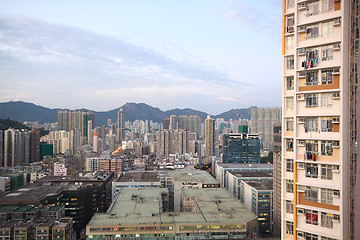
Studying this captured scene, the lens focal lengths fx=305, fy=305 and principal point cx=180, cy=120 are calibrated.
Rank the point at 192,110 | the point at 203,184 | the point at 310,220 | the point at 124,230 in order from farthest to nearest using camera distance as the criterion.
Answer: the point at 192,110
the point at 203,184
the point at 124,230
the point at 310,220

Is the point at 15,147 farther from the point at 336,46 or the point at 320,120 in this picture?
the point at 336,46

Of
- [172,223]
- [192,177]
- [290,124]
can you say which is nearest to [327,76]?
[290,124]

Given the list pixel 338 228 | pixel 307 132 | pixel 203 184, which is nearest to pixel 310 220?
pixel 338 228

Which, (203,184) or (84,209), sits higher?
(203,184)

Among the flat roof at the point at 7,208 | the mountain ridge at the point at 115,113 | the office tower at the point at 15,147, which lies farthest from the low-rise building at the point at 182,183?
the mountain ridge at the point at 115,113

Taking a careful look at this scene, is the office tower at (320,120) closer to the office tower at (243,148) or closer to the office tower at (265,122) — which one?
the office tower at (243,148)

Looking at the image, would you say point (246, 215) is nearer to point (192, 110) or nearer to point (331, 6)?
point (331, 6)

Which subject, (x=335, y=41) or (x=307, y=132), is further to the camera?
(x=307, y=132)
